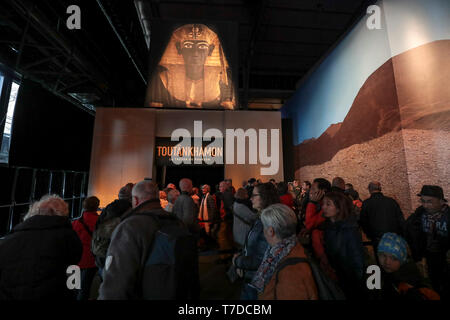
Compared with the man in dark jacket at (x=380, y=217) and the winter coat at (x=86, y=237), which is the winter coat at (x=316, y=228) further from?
the winter coat at (x=86, y=237)

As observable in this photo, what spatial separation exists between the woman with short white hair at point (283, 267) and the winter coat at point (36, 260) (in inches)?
54.4

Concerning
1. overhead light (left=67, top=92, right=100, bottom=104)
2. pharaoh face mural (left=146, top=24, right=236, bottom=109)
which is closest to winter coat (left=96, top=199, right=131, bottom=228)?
pharaoh face mural (left=146, top=24, right=236, bottom=109)

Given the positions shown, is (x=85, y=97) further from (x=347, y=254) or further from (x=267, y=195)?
(x=347, y=254)

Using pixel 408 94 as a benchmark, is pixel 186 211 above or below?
below

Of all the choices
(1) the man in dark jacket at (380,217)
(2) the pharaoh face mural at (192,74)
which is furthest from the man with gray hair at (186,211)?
(2) the pharaoh face mural at (192,74)

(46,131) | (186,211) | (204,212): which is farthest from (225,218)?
(46,131)

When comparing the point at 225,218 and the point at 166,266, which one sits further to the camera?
the point at 225,218

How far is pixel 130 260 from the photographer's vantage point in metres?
1.00

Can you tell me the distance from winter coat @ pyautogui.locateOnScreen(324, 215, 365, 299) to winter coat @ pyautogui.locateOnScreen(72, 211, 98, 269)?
240 cm

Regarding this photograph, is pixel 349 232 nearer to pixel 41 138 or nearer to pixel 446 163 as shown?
pixel 446 163

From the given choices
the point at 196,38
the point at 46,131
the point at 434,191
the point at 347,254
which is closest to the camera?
the point at 347,254

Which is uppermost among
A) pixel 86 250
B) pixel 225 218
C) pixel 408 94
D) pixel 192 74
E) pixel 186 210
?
pixel 192 74

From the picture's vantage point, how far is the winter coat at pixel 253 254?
1490 mm

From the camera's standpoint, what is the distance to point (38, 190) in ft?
20.1
